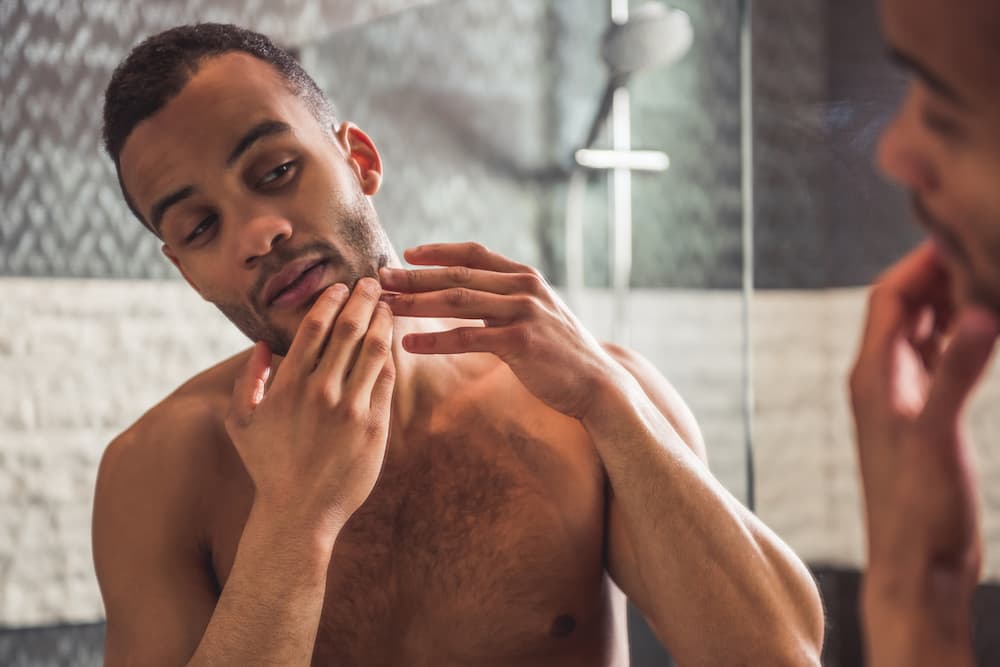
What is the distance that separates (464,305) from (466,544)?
32cm

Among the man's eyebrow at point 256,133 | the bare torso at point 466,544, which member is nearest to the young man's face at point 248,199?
the man's eyebrow at point 256,133

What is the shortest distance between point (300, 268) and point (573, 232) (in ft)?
3.80

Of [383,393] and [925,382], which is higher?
[925,382]

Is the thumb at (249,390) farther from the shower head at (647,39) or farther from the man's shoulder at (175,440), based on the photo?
the shower head at (647,39)

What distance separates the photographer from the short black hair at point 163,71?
3.24 ft

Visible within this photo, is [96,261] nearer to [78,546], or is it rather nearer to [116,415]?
[116,415]

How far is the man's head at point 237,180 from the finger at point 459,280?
0.27 feet

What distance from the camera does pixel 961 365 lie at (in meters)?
0.29

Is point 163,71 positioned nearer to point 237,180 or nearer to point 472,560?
point 237,180

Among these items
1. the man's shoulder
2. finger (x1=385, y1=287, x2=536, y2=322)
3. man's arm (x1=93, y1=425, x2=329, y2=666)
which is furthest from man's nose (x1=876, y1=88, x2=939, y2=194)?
the man's shoulder

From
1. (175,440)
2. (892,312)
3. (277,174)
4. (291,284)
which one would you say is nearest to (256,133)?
(277,174)

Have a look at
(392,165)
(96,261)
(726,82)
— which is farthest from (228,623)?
(392,165)

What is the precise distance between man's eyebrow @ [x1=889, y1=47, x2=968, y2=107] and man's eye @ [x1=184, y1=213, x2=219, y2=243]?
80cm

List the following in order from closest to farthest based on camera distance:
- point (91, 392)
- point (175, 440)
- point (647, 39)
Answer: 1. point (175, 440)
2. point (91, 392)
3. point (647, 39)
